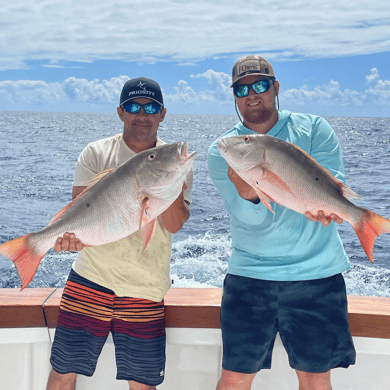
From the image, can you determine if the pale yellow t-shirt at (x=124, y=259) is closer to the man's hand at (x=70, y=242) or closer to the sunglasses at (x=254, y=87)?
the man's hand at (x=70, y=242)

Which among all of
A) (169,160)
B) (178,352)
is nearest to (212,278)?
(178,352)

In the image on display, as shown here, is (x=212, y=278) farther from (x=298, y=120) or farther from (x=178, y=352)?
(x=298, y=120)

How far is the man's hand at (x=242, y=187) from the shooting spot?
90.0 inches

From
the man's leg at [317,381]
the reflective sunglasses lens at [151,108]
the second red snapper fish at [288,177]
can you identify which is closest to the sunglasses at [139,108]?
the reflective sunglasses lens at [151,108]

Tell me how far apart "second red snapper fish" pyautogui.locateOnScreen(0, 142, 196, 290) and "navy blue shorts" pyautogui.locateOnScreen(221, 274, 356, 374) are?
28.8 inches

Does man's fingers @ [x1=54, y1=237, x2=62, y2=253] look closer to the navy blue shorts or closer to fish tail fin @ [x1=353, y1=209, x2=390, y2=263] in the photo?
the navy blue shorts

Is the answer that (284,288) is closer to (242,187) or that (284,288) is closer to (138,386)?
(242,187)

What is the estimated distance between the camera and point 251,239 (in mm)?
2512

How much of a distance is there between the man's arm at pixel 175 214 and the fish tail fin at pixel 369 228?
84 centimetres

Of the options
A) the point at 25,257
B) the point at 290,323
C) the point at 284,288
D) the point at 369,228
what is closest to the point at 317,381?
the point at 290,323

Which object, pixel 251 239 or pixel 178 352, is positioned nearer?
pixel 251 239

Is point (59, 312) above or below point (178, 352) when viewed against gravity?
above

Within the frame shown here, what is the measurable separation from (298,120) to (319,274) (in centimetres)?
86

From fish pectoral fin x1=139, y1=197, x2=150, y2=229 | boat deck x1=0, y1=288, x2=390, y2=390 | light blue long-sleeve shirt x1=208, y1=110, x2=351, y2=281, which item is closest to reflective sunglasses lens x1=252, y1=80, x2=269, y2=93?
light blue long-sleeve shirt x1=208, y1=110, x2=351, y2=281
